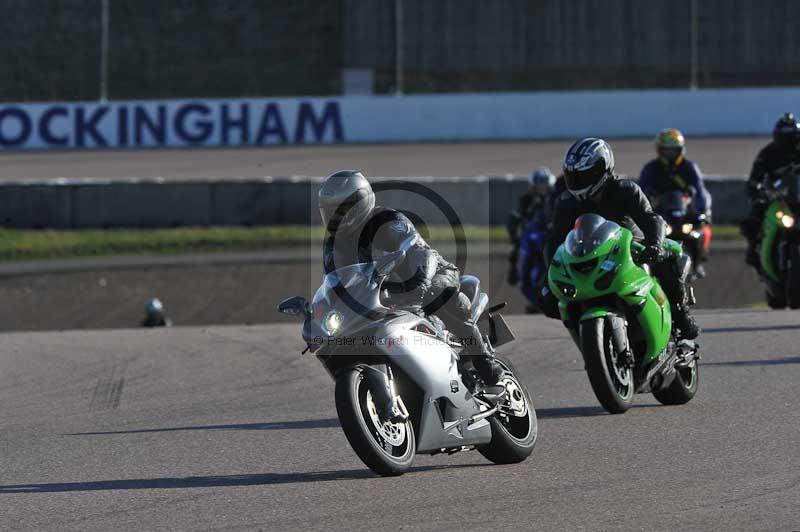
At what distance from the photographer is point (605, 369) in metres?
8.01

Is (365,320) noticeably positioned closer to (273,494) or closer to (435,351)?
(435,351)

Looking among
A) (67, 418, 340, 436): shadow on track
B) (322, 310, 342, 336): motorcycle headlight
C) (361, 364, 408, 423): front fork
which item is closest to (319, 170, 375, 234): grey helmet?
(322, 310, 342, 336): motorcycle headlight

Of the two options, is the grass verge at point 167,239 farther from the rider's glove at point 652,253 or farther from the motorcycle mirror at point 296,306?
the motorcycle mirror at point 296,306

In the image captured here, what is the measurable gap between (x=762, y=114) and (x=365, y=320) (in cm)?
3011

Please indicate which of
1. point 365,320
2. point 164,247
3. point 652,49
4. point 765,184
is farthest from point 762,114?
point 365,320

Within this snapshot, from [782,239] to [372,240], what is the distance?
321 inches

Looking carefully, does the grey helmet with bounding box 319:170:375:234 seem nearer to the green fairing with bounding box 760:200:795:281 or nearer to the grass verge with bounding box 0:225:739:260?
the green fairing with bounding box 760:200:795:281

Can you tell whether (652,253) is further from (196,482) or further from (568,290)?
(196,482)

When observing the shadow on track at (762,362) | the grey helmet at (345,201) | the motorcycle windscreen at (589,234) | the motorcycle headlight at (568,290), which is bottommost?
the shadow on track at (762,362)

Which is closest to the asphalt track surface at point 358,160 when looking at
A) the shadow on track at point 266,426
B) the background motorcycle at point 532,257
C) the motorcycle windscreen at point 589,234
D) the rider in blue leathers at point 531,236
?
the rider in blue leathers at point 531,236

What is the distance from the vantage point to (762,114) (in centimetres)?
3488

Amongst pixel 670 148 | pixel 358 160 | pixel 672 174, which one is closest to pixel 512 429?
pixel 670 148

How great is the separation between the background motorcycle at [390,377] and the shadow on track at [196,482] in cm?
33

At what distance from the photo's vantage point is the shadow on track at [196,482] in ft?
21.9
